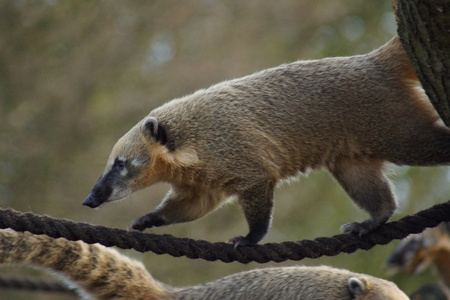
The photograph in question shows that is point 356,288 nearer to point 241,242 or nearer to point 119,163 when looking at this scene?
point 241,242

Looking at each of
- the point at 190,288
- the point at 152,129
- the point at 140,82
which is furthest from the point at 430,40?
the point at 140,82

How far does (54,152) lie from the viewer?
10.4m

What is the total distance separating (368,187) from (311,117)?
0.55 m

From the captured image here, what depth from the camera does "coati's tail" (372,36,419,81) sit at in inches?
157

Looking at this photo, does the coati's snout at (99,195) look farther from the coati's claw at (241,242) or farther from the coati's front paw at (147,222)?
the coati's claw at (241,242)

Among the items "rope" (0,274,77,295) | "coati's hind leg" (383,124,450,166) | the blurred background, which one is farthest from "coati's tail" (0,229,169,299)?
the blurred background

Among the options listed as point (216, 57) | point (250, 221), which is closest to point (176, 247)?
point (250, 221)

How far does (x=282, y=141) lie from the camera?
4125 mm

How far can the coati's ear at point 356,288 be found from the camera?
4594mm

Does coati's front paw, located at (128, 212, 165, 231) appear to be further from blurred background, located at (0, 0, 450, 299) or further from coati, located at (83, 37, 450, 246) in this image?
blurred background, located at (0, 0, 450, 299)

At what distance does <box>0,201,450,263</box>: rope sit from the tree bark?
85cm

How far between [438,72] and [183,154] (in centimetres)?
175

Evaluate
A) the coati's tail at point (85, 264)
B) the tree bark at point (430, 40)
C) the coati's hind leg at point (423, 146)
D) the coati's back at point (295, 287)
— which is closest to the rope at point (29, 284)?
the coati's tail at point (85, 264)

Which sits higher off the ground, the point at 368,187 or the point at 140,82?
the point at 140,82
